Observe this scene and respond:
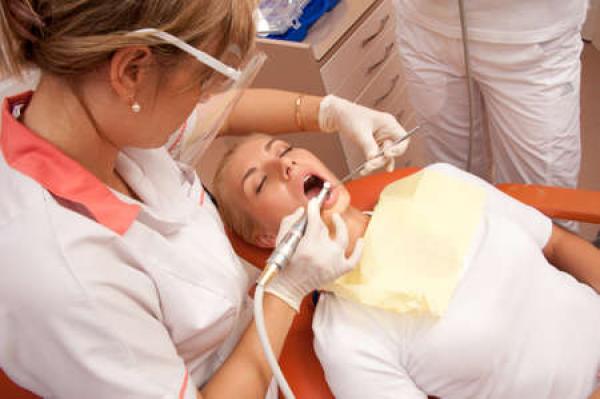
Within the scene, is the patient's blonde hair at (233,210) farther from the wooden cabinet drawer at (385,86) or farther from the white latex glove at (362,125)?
the wooden cabinet drawer at (385,86)

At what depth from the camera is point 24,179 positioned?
32.1 inches

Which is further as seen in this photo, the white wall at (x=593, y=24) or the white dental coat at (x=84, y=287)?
the white wall at (x=593, y=24)

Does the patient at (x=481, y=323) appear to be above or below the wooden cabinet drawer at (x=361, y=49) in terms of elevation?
below

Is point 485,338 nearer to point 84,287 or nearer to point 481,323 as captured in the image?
point 481,323

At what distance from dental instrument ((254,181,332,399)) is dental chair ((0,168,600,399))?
0.29m

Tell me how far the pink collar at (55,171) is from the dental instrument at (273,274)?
234mm

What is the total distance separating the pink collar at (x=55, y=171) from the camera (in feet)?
2.72

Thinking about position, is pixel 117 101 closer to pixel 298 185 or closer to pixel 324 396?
pixel 298 185

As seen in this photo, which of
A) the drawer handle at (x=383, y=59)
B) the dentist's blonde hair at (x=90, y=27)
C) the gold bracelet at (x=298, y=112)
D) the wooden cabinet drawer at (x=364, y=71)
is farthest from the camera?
the drawer handle at (x=383, y=59)

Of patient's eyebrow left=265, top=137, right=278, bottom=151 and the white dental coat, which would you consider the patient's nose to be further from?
the white dental coat

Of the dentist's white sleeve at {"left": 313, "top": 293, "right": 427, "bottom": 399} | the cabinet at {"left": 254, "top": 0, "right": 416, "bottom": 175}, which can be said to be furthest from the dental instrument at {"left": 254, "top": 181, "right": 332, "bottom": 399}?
the cabinet at {"left": 254, "top": 0, "right": 416, "bottom": 175}

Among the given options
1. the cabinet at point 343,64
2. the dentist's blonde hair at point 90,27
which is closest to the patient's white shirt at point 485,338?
the dentist's blonde hair at point 90,27

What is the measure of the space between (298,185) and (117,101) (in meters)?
0.63

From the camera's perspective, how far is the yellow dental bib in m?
1.25
